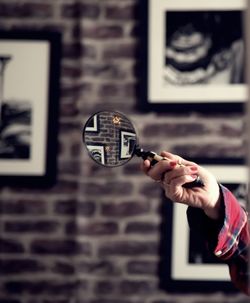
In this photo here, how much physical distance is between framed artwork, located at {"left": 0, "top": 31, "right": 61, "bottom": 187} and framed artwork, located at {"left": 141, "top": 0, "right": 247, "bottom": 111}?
37 cm

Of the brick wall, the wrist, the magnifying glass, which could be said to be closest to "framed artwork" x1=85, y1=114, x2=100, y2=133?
the magnifying glass

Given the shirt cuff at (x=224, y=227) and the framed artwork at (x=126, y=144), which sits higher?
the framed artwork at (x=126, y=144)

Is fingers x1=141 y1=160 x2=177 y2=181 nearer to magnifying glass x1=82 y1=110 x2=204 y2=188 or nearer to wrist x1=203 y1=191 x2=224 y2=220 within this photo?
magnifying glass x1=82 y1=110 x2=204 y2=188

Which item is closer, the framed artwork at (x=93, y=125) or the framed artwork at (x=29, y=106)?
the framed artwork at (x=93, y=125)

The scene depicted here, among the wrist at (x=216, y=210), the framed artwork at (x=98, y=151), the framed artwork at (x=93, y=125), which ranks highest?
the framed artwork at (x=93, y=125)

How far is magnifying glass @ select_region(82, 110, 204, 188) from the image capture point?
98 centimetres

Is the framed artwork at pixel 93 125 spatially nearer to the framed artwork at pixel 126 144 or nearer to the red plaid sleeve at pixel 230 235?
the framed artwork at pixel 126 144

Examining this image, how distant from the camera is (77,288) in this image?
179cm

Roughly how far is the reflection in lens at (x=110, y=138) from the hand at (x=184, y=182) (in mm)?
56

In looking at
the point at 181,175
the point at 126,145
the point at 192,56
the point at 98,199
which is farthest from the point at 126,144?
the point at 192,56

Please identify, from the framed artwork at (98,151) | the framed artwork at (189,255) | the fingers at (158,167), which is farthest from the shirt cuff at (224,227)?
the framed artwork at (189,255)

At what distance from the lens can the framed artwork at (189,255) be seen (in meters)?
1.77

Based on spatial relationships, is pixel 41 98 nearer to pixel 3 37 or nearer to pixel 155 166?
pixel 3 37

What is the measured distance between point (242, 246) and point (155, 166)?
0.34 metres
